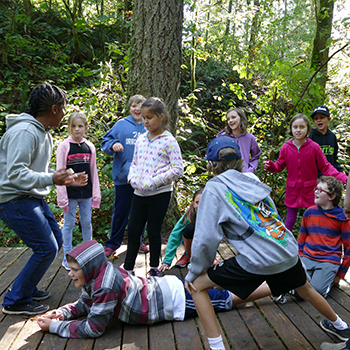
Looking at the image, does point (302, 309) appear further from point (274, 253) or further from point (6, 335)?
point (6, 335)

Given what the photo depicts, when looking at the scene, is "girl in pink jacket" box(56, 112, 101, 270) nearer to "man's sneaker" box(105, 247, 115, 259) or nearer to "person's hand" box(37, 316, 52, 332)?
"man's sneaker" box(105, 247, 115, 259)

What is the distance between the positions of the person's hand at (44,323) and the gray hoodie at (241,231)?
1255 mm

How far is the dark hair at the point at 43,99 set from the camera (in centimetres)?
265

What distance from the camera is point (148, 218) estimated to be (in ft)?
10.4

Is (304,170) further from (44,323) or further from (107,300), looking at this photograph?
(44,323)

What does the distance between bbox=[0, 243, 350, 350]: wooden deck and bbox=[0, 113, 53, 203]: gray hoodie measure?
1.04 m

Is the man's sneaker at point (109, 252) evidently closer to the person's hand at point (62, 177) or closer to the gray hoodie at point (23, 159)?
the gray hoodie at point (23, 159)

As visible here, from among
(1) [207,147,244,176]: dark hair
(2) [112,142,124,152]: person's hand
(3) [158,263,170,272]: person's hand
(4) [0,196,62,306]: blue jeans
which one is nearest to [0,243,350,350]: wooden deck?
(4) [0,196,62,306]: blue jeans

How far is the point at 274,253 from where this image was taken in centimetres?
191

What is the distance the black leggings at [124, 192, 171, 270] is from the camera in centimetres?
313

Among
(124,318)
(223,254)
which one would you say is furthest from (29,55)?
(124,318)

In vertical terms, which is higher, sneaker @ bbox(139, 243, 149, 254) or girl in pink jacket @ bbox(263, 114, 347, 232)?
girl in pink jacket @ bbox(263, 114, 347, 232)

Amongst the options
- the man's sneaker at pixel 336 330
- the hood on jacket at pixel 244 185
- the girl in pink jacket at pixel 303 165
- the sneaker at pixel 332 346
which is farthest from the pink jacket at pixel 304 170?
the hood on jacket at pixel 244 185

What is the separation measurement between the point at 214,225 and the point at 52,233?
152cm
